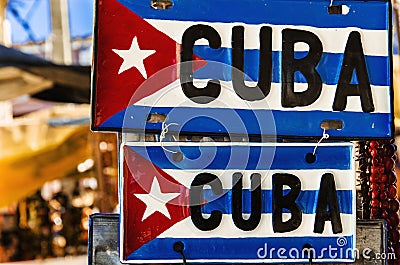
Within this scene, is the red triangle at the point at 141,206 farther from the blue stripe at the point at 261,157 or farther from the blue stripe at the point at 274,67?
the blue stripe at the point at 274,67

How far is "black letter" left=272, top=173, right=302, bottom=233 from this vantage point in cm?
92

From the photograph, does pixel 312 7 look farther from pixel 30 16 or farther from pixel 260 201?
pixel 30 16

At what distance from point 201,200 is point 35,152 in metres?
2.87

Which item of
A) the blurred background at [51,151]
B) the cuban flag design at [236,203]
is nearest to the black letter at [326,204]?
the cuban flag design at [236,203]

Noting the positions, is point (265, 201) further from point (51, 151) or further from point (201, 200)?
point (51, 151)

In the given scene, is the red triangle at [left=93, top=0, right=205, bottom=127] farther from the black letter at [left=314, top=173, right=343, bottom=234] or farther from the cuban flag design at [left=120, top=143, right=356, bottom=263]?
the black letter at [left=314, top=173, right=343, bottom=234]

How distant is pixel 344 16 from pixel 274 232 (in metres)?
0.34

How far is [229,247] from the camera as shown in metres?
0.92

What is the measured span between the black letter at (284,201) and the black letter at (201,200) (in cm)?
8

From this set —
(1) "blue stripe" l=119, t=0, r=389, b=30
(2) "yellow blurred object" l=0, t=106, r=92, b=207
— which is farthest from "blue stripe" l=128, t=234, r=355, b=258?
(2) "yellow blurred object" l=0, t=106, r=92, b=207

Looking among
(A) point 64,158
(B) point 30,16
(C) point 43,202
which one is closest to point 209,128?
(A) point 64,158

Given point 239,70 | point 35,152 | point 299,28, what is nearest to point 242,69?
point 239,70

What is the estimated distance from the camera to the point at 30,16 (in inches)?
256

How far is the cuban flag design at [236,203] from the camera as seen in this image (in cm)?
91
